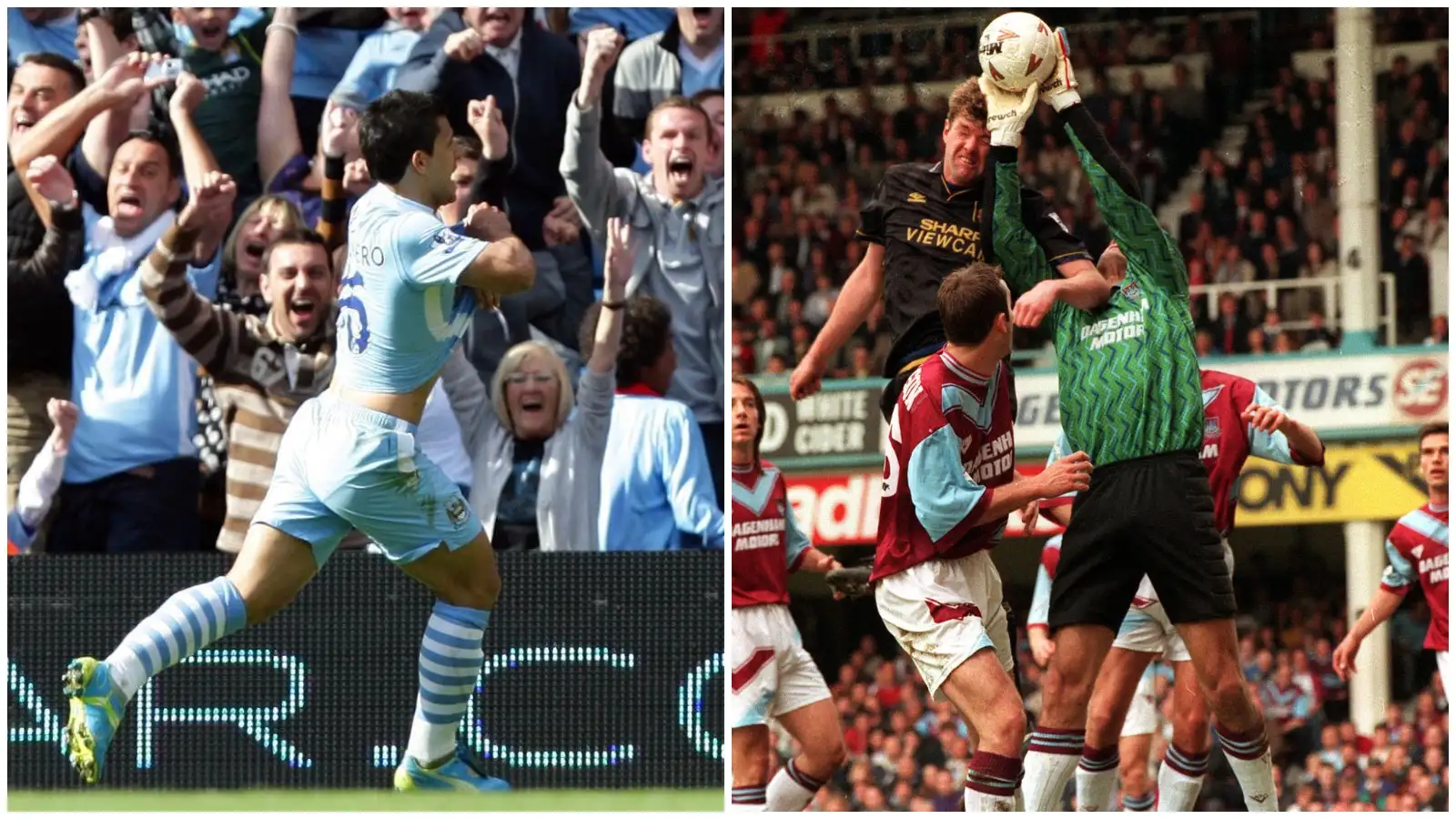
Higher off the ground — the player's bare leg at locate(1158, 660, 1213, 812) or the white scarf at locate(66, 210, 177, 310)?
the white scarf at locate(66, 210, 177, 310)

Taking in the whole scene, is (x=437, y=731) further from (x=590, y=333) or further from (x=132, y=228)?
(x=132, y=228)

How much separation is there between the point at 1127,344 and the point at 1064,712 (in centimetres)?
120

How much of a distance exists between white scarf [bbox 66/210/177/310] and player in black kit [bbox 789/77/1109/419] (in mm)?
3069

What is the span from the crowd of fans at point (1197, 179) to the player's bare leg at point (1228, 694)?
845 centimetres

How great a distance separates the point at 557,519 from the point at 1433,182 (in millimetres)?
9807

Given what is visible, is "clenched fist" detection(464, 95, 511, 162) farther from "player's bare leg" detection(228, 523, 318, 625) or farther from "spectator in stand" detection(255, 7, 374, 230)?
"player's bare leg" detection(228, 523, 318, 625)

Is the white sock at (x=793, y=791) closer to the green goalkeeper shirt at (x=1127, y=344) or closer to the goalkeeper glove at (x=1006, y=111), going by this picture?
the green goalkeeper shirt at (x=1127, y=344)

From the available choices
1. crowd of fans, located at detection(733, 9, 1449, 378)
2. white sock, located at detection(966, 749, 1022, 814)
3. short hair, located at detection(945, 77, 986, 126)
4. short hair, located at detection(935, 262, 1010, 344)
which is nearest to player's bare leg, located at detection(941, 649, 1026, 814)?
white sock, located at detection(966, 749, 1022, 814)

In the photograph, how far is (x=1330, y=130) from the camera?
651 inches

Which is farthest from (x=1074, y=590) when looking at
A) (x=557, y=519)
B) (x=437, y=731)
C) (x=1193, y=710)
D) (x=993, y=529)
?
(x=557, y=519)

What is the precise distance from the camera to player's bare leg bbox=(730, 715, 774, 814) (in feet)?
26.7

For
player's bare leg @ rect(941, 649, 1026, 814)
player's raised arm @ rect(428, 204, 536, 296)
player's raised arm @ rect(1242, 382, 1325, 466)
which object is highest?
player's raised arm @ rect(428, 204, 536, 296)

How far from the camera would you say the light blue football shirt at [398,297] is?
Result: 6.44 m

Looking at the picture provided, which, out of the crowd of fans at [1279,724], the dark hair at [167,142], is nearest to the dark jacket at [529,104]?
the dark hair at [167,142]
